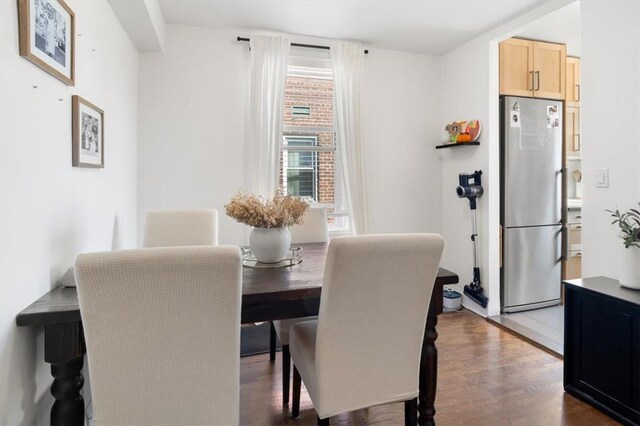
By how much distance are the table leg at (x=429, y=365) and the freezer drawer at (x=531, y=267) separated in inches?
81.8

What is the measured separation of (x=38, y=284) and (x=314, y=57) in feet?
9.62

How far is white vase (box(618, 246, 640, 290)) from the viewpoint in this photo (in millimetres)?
1930

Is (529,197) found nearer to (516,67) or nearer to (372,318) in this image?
(516,67)

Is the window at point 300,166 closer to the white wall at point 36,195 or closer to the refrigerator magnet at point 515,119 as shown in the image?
the white wall at point 36,195

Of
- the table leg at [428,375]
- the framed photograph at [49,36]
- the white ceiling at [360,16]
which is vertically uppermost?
the white ceiling at [360,16]

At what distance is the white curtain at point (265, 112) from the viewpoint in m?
3.23

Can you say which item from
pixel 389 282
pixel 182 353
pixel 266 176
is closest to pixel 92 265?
pixel 182 353

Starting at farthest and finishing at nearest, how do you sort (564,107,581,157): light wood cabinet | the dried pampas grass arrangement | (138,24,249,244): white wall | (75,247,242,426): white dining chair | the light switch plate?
(564,107,581,157): light wood cabinet
(138,24,249,244): white wall
the light switch plate
the dried pampas grass arrangement
(75,247,242,426): white dining chair

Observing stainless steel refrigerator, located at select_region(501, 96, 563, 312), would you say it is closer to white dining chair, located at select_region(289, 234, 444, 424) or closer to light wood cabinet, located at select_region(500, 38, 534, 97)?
light wood cabinet, located at select_region(500, 38, 534, 97)

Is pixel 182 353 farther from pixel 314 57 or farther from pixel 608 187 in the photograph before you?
pixel 314 57

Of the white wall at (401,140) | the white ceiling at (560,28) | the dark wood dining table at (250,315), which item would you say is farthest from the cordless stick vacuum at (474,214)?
the dark wood dining table at (250,315)

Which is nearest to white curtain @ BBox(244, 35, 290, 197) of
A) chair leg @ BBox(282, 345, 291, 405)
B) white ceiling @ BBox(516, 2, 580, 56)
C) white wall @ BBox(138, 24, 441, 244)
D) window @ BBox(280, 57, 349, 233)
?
white wall @ BBox(138, 24, 441, 244)

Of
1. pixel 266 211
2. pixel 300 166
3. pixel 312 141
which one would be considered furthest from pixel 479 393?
pixel 312 141

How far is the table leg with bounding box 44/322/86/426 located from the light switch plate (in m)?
2.84
